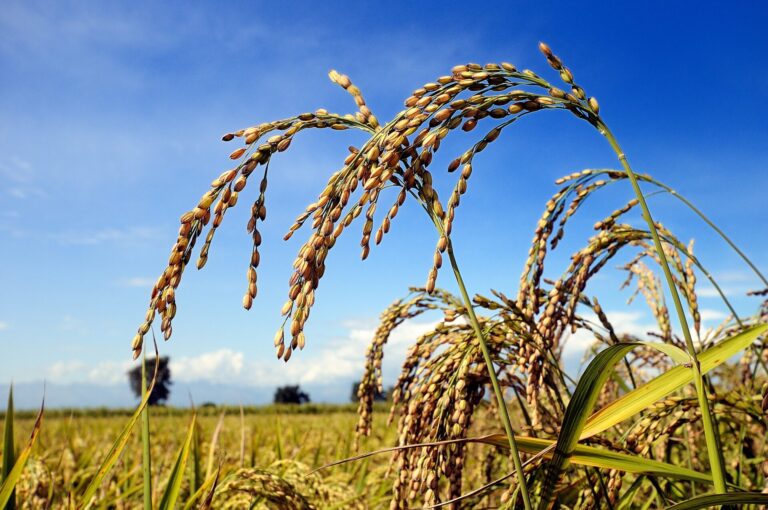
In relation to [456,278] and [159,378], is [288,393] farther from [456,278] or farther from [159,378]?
[456,278]

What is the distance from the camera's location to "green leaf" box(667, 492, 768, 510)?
126cm

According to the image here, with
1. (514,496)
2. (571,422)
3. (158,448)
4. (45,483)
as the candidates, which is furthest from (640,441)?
(158,448)

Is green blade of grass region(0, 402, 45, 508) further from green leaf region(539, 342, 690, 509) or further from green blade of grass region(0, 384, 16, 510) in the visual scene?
green leaf region(539, 342, 690, 509)

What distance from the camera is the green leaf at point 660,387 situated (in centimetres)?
155

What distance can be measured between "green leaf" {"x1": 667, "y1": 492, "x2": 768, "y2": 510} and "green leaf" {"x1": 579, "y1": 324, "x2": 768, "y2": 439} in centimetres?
29

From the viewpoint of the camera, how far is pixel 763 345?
9.65 feet

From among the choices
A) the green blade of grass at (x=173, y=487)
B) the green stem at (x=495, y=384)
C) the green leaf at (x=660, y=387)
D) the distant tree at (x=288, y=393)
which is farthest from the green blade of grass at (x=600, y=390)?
the distant tree at (x=288, y=393)

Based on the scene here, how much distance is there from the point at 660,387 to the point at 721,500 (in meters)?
0.34

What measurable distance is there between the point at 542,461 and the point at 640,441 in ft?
1.54

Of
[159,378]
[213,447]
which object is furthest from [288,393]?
[213,447]

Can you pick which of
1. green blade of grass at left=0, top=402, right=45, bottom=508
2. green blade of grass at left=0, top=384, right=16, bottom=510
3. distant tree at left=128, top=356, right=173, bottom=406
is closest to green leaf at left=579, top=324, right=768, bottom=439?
green blade of grass at left=0, top=402, right=45, bottom=508

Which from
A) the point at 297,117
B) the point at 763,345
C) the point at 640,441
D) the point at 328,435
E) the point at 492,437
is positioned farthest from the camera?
the point at 328,435

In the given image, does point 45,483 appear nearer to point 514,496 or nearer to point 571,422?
point 514,496

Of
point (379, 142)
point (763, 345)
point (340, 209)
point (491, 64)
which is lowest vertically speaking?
point (763, 345)
